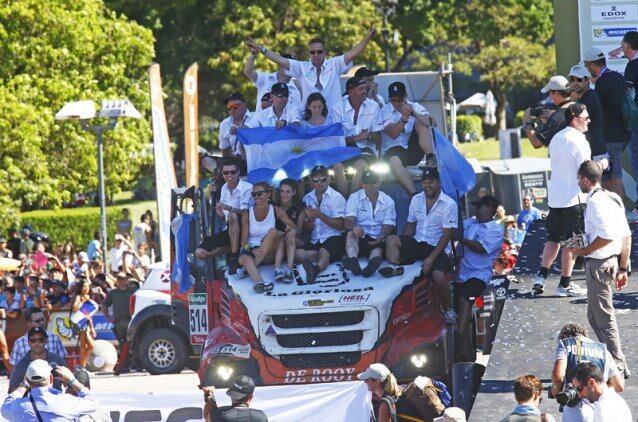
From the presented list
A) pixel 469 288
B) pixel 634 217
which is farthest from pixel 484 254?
pixel 634 217

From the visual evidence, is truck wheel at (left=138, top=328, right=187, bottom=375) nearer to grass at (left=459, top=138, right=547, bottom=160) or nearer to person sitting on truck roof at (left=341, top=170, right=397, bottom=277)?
person sitting on truck roof at (left=341, top=170, right=397, bottom=277)

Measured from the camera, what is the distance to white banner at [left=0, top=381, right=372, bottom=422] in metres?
15.3

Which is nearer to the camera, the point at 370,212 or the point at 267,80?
the point at 370,212

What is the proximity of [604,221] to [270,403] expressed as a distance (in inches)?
154

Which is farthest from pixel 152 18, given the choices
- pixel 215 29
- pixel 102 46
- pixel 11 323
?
pixel 11 323

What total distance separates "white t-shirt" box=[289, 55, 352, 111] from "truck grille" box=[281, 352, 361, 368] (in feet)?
11.0

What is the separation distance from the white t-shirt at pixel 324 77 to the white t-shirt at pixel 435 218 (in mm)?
2130

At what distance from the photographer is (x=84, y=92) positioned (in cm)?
3941

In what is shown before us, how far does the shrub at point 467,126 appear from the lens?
64.2 meters

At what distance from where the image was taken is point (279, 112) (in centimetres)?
1884

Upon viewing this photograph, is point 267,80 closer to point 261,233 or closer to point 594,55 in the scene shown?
point 261,233

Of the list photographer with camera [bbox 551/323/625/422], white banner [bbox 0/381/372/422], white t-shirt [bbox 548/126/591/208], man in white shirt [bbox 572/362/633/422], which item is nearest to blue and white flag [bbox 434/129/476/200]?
white t-shirt [bbox 548/126/591/208]

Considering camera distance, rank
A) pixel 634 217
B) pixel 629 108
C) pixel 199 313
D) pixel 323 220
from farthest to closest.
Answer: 1. pixel 199 313
2. pixel 634 217
3. pixel 323 220
4. pixel 629 108

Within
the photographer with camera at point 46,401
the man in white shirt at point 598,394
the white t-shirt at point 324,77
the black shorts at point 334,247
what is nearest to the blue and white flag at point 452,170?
the white t-shirt at point 324,77
